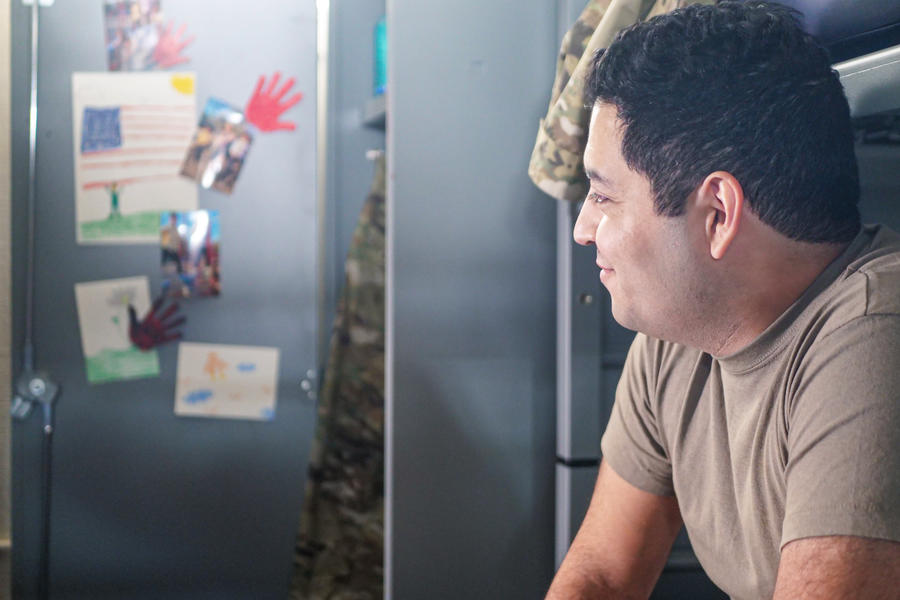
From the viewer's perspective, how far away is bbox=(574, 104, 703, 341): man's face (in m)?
0.89

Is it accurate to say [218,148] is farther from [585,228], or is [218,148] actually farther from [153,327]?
[585,228]

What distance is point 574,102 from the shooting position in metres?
1.14

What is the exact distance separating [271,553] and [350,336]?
635 millimetres

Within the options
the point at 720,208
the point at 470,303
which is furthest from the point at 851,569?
the point at 470,303

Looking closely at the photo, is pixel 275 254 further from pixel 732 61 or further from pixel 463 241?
pixel 732 61

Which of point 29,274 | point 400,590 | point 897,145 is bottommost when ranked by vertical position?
point 400,590

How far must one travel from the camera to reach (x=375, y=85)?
7.24ft

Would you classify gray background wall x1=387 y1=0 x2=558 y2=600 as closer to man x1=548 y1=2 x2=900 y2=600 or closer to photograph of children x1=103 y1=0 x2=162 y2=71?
man x1=548 y1=2 x2=900 y2=600

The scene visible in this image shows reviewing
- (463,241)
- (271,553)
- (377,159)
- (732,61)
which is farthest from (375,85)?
(732,61)

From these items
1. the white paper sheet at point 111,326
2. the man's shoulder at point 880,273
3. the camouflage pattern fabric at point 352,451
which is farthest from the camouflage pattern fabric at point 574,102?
the white paper sheet at point 111,326

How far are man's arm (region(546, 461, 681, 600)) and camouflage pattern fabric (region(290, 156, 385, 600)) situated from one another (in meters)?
1.03

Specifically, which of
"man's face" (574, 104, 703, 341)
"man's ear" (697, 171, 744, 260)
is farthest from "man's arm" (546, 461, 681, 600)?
"man's ear" (697, 171, 744, 260)

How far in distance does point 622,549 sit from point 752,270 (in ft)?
1.40

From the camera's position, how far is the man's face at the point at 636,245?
35.0 inches
